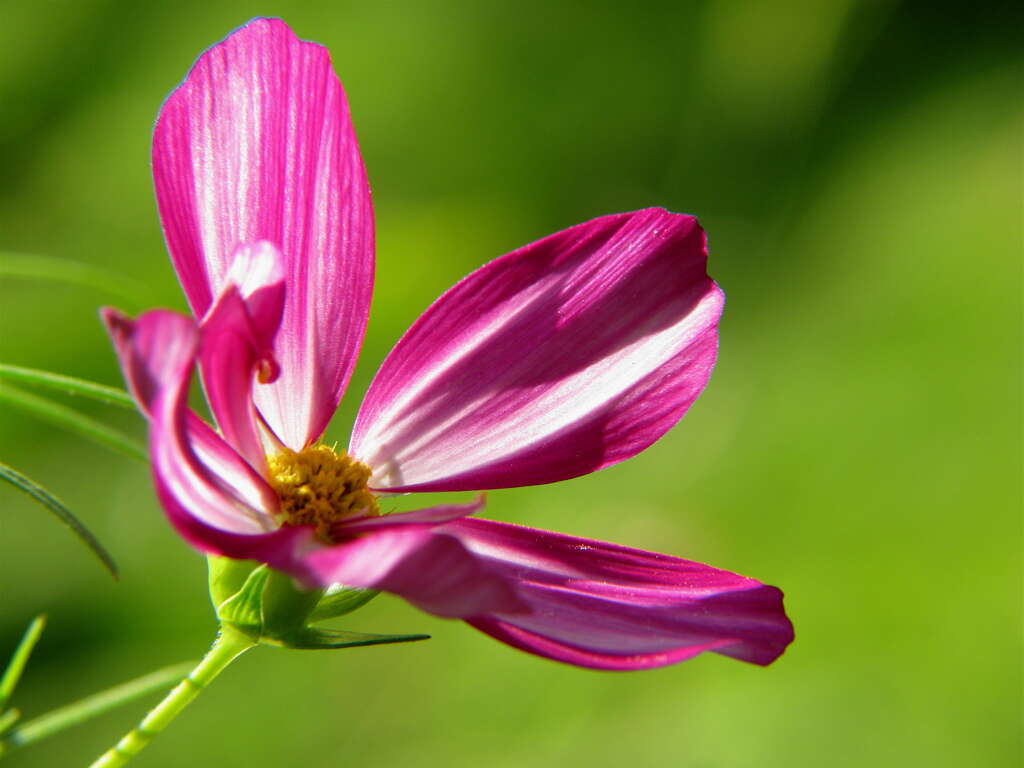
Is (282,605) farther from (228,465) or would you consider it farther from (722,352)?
(722,352)

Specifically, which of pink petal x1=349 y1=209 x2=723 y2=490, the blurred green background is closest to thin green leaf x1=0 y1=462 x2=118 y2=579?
pink petal x1=349 y1=209 x2=723 y2=490

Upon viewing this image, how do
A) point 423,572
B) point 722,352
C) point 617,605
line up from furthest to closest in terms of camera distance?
1. point 722,352
2. point 617,605
3. point 423,572

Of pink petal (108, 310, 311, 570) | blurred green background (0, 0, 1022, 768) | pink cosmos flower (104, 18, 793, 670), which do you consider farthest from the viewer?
blurred green background (0, 0, 1022, 768)

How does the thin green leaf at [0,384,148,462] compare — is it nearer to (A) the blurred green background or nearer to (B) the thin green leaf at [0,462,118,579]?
(B) the thin green leaf at [0,462,118,579]

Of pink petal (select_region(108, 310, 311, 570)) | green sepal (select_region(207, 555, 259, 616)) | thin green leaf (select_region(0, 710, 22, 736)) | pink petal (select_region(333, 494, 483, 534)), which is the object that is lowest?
thin green leaf (select_region(0, 710, 22, 736))

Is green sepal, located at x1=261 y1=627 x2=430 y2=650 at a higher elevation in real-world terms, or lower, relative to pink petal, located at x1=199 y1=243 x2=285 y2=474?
lower

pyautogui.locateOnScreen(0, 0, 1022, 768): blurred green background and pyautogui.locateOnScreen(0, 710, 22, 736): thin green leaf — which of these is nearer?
pyautogui.locateOnScreen(0, 710, 22, 736): thin green leaf

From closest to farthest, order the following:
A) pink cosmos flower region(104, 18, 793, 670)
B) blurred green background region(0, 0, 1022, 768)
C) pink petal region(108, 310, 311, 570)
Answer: pink petal region(108, 310, 311, 570)
pink cosmos flower region(104, 18, 793, 670)
blurred green background region(0, 0, 1022, 768)

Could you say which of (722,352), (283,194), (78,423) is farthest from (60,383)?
(722,352)

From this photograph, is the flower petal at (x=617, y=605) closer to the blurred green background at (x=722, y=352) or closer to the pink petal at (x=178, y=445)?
the pink petal at (x=178, y=445)
